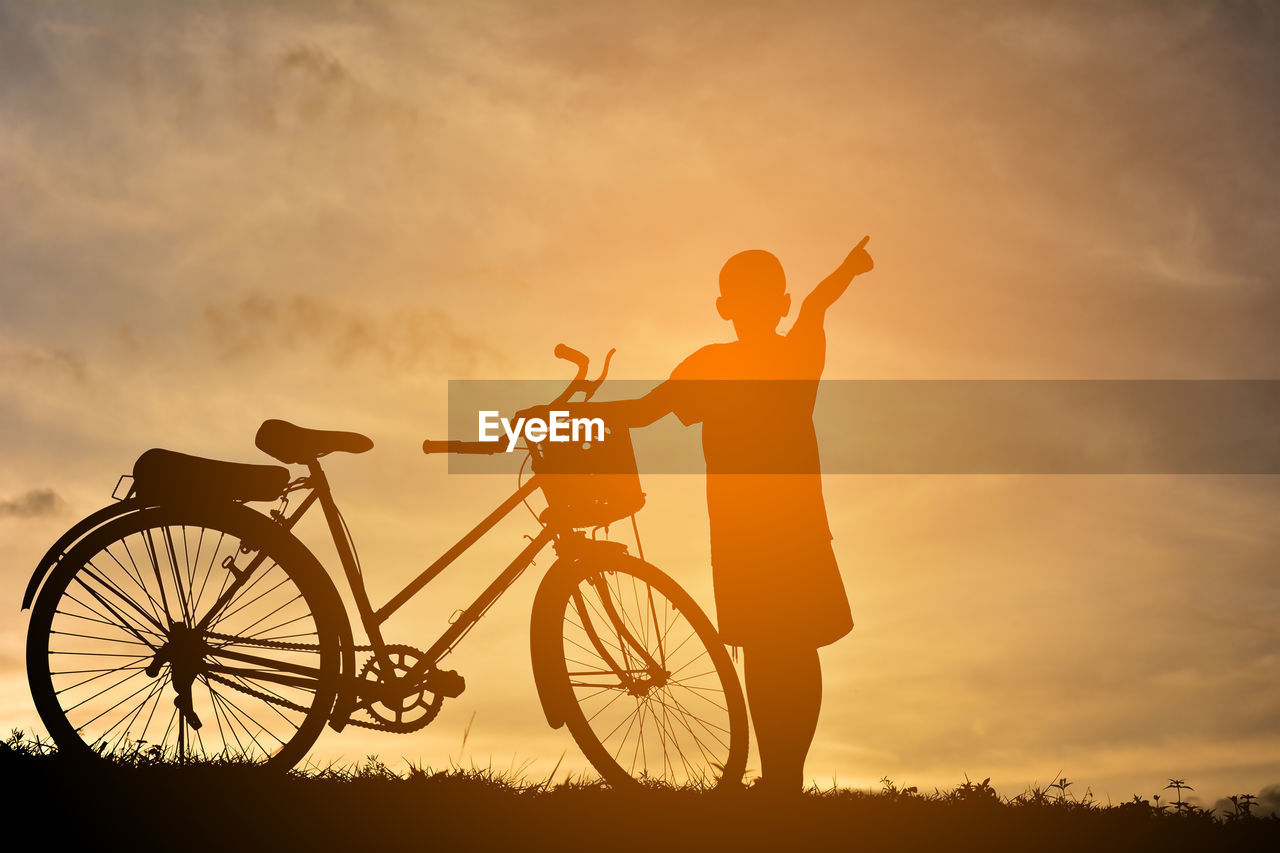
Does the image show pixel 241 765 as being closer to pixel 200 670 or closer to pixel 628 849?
pixel 200 670

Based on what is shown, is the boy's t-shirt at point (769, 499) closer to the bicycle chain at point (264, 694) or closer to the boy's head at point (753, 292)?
the boy's head at point (753, 292)

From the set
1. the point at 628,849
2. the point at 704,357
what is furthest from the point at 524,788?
the point at 704,357

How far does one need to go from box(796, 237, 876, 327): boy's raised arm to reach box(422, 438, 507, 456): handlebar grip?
2.01 metres

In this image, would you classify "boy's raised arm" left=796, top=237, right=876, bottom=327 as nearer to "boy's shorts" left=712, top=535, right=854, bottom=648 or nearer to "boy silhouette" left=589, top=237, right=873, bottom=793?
"boy silhouette" left=589, top=237, right=873, bottom=793

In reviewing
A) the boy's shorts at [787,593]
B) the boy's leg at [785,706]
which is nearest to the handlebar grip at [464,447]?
the boy's shorts at [787,593]

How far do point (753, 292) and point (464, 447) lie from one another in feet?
6.57

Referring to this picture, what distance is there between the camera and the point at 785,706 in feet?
22.5

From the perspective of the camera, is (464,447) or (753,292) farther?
(464,447)

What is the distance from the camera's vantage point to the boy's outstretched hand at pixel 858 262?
23.9 ft

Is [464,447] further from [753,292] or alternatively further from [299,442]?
[753,292]

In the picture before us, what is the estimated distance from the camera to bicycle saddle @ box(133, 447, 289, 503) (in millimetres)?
6824

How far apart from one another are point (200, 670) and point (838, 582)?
3813 mm

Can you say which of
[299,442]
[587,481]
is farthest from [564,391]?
[299,442]

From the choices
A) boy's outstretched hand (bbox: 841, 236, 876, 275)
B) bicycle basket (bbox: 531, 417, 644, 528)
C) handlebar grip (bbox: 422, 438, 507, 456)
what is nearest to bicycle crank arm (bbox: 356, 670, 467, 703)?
bicycle basket (bbox: 531, 417, 644, 528)
